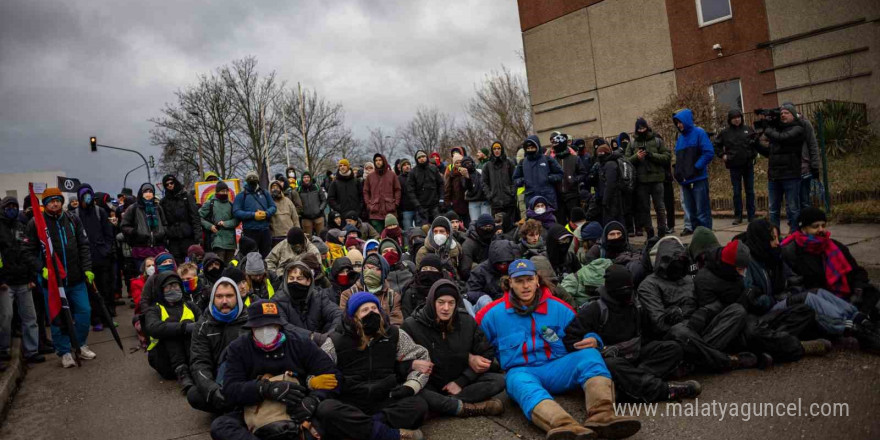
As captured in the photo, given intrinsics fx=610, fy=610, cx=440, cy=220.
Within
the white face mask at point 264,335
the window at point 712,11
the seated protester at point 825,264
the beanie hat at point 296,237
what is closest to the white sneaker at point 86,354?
the beanie hat at point 296,237

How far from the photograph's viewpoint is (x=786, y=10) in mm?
18281

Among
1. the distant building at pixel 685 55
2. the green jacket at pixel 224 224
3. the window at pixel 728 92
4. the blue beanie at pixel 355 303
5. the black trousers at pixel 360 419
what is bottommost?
the black trousers at pixel 360 419

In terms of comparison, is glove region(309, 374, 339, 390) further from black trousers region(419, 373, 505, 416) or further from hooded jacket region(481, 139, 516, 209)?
hooded jacket region(481, 139, 516, 209)

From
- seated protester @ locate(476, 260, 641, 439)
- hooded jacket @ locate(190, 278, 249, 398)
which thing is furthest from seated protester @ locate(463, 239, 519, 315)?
hooded jacket @ locate(190, 278, 249, 398)

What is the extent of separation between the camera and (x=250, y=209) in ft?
37.7

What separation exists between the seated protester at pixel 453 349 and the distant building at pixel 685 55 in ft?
51.6

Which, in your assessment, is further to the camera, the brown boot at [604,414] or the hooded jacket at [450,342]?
the hooded jacket at [450,342]

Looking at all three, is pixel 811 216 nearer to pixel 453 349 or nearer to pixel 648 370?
pixel 648 370

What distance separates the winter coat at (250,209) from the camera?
11.4m

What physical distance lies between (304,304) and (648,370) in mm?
3700

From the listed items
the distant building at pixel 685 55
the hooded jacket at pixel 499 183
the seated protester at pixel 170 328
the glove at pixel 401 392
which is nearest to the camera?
the glove at pixel 401 392

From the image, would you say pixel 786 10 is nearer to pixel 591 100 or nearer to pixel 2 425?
pixel 591 100

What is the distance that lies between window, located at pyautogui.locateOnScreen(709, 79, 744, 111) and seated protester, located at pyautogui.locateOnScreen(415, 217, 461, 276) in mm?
14054

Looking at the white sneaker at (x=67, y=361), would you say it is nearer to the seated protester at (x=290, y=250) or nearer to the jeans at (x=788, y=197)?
the seated protester at (x=290, y=250)
